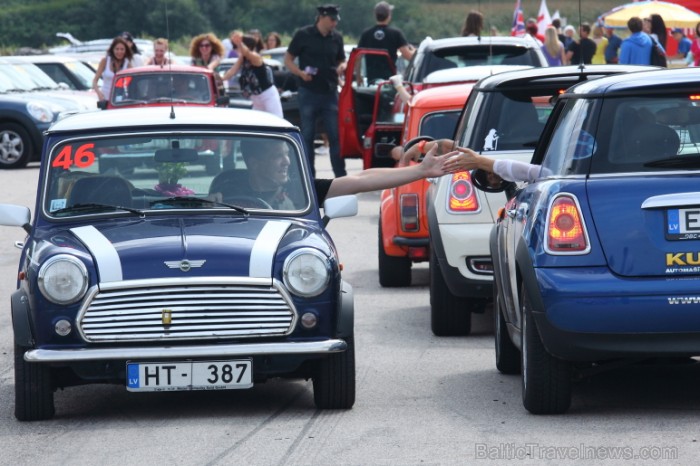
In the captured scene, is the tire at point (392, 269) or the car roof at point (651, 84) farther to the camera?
the tire at point (392, 269)

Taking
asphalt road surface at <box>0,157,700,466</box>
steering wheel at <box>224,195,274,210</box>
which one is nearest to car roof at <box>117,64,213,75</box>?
asphalt road surface at <box>0,157,700,466</box>

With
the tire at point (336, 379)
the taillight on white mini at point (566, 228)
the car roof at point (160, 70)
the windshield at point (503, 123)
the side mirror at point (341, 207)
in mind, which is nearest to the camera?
the taillight on white mini at point (566, 228)

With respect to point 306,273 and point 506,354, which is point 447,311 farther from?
point 306,273

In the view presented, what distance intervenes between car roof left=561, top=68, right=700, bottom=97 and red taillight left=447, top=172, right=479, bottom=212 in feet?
8.93

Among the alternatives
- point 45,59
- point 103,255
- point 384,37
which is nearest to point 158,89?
point 384,37

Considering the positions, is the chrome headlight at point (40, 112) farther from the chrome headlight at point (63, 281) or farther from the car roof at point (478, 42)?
the chrome headlight at point (63, 281)

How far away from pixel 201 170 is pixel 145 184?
0.97 feet

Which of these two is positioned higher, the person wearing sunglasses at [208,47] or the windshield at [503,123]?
the windshield at [503,123]

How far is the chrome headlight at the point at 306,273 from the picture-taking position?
7312mm

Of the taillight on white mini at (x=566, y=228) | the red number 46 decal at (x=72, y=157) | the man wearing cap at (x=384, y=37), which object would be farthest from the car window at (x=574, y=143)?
the man wearing cap at (x=384, y=37)

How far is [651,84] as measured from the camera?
23.5ft

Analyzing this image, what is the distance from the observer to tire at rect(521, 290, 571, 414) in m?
7.09

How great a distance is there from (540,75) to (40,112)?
1771 centimetres

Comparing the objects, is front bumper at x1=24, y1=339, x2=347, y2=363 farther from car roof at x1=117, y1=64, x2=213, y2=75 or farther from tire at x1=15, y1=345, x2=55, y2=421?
car roof at x1=117, y1=64, x2=213, y2=75
